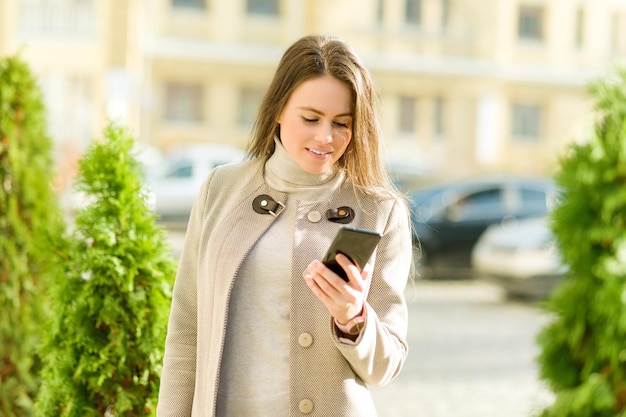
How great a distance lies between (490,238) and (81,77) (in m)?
24.6

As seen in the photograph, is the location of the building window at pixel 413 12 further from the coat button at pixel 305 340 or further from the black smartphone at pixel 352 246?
the black smartphone at pixel 352 246

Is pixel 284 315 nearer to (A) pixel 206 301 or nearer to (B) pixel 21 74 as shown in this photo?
(A) pixel 206 301

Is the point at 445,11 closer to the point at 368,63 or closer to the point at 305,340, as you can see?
the point at 368,63

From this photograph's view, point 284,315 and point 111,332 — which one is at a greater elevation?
point 284,315

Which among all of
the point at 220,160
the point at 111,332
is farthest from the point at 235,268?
the point at 220,160

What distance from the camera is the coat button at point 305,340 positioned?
8.44 ft

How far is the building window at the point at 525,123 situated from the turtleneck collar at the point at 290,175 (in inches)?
1699

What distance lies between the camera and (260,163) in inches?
114

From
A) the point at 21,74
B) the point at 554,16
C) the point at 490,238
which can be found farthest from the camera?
the point at 554,16

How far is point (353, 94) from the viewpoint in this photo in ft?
8.82

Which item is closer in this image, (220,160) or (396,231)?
(396,231)

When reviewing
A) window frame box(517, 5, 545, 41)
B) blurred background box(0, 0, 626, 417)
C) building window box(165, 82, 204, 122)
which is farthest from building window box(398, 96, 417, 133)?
building window box(165, 82, 204, 122)

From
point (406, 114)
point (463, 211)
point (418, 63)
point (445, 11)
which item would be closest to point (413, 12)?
point (445, 11)

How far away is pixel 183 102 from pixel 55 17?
633 cm
